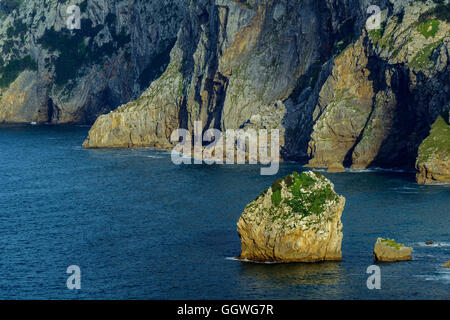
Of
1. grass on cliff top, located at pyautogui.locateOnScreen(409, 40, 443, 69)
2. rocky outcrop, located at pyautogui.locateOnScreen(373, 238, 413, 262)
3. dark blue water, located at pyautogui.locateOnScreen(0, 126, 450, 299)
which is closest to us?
dark blue water, located at pyautogui.locateOnScreen(0, 126, 450, 299)

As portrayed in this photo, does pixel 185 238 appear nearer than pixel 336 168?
Yes

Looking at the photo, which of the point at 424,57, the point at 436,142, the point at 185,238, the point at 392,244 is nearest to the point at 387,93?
the point at 424,57

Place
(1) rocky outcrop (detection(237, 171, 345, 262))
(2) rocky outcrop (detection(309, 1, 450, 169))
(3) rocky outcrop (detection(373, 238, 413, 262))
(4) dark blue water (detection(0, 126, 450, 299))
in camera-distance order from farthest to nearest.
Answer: (2) rocky outcrop (detection(309, 1, 450, 169)) → (3) rocky outcrop (detection(373, 238, 413, 262)) → (1) rocky outcrop (detection(237, 171, 345, 262)) → (4) dark blue water (detection(0, 126, 450, 299))

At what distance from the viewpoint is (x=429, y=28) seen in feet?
600

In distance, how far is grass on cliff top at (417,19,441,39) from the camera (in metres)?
182

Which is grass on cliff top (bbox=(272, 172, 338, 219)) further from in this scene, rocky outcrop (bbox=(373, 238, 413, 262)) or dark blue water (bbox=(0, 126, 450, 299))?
rocky outcrop (bbox=(373, 238, 413, 262))

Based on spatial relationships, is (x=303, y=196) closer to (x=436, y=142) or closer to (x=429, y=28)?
(x=436, y=142)

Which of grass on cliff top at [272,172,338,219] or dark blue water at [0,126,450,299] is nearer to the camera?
dark blue water at [0,126,450,299]

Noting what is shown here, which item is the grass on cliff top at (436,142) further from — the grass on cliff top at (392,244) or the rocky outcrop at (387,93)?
the grass on cliff top at (392,244)

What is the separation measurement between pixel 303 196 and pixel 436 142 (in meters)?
63.4

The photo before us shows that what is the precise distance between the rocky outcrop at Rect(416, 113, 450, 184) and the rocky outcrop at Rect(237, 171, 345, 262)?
57.7 m

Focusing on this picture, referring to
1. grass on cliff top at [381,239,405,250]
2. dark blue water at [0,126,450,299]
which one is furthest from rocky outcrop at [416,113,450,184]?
grass on cliff top at [381,239,405,250]
